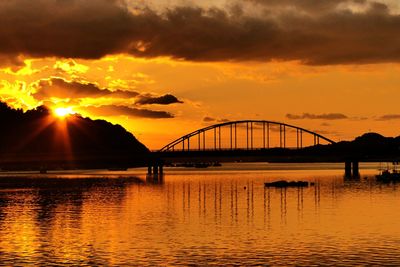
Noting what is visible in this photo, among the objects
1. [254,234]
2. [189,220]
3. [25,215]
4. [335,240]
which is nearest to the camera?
[335,240]

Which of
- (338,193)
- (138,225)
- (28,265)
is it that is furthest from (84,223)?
(338,193)

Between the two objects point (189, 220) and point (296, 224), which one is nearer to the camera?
point (296, 224)

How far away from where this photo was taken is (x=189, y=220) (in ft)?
309

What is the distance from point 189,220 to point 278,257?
1374 inches

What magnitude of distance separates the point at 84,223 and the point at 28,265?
109ft

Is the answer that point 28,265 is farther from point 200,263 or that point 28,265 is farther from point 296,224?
point 296,224

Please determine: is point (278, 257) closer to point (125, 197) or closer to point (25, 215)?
point (25, 215)

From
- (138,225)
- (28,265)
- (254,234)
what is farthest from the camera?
(138,225)

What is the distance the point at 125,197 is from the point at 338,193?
145 feet

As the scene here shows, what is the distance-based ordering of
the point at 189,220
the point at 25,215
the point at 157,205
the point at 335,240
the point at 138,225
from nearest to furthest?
the point at 335,240
the point at 138,225
the point at 189,220
the point at 25,215
the point at 157,205

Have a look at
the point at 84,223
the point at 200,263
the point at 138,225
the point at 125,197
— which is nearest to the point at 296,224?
the point at 138,225

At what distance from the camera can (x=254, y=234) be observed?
76688 millimetres

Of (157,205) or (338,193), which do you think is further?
(338,193)

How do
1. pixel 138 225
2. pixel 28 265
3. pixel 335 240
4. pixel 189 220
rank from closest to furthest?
pixel 28 265, pixel 335 240, pixel 138 225, pixel 189 220
